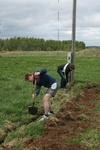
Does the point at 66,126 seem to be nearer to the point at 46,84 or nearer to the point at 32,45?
the point at 46,84

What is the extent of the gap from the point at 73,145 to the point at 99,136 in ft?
2.55

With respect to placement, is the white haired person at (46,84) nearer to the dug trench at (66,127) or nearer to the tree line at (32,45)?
the dug trench at (66,127)

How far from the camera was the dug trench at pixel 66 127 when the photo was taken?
611 centimetres

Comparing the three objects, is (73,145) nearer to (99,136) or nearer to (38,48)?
(99,136)

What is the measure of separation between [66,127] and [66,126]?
0.08m

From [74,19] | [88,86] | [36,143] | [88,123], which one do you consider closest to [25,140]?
[36,143]

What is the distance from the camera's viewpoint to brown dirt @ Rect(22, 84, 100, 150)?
6.10m

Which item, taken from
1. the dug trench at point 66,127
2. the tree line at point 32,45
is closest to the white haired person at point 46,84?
the dug trench at point 66,127

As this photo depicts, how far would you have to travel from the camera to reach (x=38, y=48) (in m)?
89.8

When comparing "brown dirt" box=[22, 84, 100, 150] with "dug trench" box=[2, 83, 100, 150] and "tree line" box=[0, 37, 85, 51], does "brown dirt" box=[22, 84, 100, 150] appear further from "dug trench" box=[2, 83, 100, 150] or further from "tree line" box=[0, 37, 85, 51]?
"tree line" box=[0, 37, 85, 51]

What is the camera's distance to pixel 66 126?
766 centimetres

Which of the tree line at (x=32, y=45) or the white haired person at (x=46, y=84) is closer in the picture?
the white haired person at (x=46, y=84)

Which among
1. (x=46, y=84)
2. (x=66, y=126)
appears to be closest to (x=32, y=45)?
(x=46, y=84)

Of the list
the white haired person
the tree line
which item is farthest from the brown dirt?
the tree line
